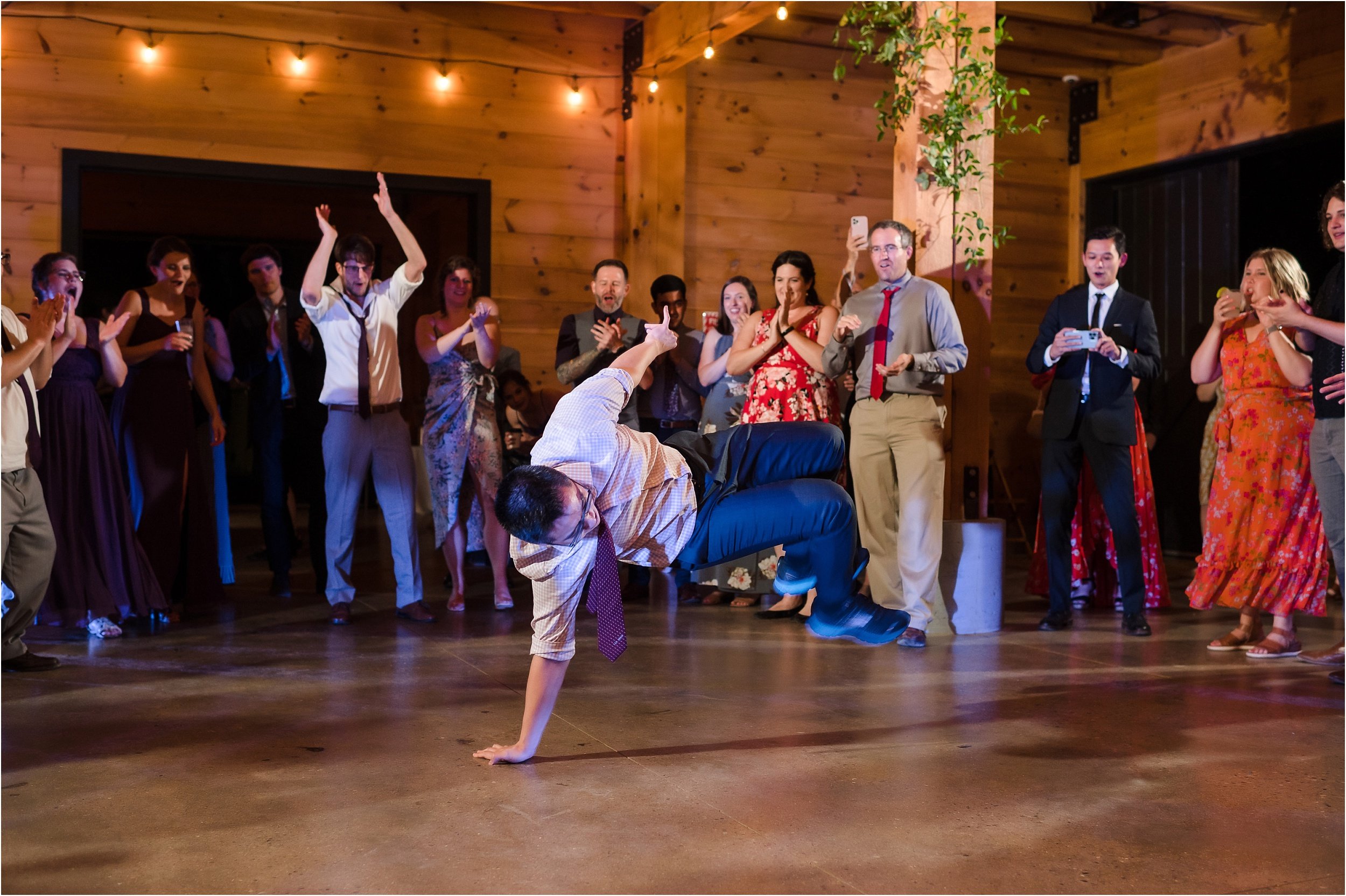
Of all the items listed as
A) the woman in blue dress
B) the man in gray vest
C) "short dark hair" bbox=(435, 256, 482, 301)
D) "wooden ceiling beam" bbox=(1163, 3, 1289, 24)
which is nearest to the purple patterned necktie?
the man in gray vest

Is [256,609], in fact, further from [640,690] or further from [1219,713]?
[1219,713]

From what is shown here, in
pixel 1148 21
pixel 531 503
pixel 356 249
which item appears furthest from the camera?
pixel 1148 21

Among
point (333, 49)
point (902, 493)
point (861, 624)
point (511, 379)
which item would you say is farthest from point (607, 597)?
point (333, 49)

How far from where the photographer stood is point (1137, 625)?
16.5 ft

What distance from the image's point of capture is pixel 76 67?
21.3 feet

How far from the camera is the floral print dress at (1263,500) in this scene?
4.66m

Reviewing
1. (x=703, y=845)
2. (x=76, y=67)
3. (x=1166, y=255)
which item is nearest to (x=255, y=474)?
(x=76, y=67)

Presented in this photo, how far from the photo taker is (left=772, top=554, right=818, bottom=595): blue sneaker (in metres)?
3.33

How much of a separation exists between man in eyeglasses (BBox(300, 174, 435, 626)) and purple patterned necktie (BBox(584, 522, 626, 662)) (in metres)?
2.31

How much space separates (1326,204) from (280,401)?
4630 mm

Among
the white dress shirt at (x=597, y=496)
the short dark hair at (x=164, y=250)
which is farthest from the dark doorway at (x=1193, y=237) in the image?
the short dark hair at (x=164, y=250)

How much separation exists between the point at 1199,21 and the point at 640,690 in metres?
6.20

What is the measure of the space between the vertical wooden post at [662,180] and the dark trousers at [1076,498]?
3009 mm

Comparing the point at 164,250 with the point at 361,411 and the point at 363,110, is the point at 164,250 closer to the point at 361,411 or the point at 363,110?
the point at 361,411
